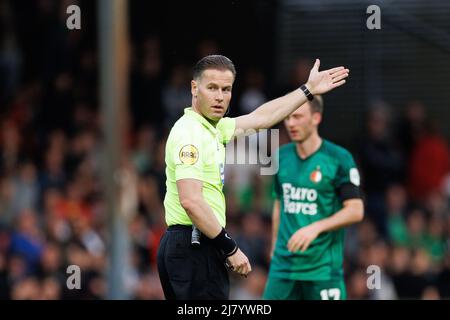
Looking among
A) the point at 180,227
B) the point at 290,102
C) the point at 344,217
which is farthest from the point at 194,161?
the point at 344,217

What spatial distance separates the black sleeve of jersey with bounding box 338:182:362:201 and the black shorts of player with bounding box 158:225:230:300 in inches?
74.2

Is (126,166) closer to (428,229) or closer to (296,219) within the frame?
(428,229)

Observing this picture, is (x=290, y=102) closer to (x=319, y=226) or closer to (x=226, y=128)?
(x=226, y=128)

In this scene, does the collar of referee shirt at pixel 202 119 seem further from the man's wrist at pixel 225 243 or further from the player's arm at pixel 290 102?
the man's wrist at pixel 225 243

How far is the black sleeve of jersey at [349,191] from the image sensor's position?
8.66 metres

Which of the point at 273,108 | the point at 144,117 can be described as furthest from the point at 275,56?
the point at 273,108

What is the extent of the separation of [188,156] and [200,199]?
275 mm

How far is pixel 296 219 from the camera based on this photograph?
8.76 metres

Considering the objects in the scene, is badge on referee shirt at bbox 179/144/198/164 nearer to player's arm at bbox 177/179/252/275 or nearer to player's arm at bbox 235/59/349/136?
player's arm at bbox 177/179/252/275

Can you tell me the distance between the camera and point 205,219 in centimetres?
679

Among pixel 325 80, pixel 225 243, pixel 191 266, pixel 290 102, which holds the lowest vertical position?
pixel 191 266

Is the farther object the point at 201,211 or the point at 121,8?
the point at 121,8

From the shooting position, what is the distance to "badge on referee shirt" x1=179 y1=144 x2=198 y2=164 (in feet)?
22.5

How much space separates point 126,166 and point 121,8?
7.35 ft
